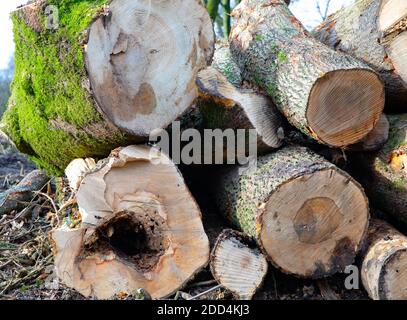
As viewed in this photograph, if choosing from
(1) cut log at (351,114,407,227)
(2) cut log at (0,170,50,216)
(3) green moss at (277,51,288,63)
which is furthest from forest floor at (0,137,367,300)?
(3) green moss at (277,51,288,63)

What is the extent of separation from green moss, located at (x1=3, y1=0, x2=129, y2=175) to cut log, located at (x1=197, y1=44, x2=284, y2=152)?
1.89ft

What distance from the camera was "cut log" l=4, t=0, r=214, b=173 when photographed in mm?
2615

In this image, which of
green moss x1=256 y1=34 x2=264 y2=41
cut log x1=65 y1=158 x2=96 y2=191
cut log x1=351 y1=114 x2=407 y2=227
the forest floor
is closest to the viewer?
the forest floor

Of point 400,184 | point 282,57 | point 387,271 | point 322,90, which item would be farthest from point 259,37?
point 387,271

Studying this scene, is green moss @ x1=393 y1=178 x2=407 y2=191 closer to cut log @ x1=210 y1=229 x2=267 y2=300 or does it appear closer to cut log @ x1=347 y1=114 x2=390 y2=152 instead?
cut log @ x1=347 y1=114 x2=390 y2=152

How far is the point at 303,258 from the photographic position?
9.01ft

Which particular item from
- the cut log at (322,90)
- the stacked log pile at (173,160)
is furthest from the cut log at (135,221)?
the cut log at (322,90)

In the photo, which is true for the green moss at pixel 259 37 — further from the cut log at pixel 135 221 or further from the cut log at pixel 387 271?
the cut log at pixel 387 271

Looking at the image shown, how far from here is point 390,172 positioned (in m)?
3.00

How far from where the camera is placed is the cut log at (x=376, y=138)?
3.05m

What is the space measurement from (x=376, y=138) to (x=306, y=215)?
2.34 ft

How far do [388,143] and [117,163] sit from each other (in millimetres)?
1548

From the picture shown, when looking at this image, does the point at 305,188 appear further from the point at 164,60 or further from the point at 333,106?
the point at 164,60

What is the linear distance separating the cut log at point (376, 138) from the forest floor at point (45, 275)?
76 centimetres
